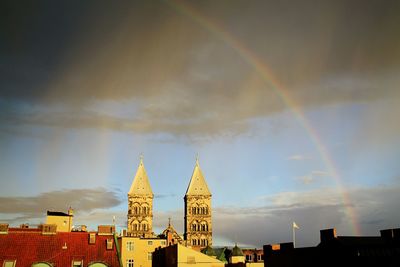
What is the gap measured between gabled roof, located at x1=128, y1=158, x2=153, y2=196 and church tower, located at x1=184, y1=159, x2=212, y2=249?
1453 cm

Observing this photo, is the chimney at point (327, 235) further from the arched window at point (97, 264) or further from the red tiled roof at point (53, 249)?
the arched window at point (97, 264)

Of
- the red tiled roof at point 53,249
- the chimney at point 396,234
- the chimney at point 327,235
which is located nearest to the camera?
the chimney at point 396,234

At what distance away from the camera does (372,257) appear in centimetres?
5572

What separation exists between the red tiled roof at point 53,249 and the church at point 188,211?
9080 cm

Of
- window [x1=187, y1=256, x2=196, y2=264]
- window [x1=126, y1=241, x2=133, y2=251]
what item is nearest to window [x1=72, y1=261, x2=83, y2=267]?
window [x1=126, y1=241, x2=133, y2=251]

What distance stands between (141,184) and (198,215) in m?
24.2

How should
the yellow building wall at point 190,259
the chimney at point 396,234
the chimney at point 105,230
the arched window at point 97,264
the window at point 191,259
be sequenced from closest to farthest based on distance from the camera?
the chimney at point 396,234 < the arched window at point 97,264 < the chimney at point 105,230 < the yellow building wall at point 190,259 < the window at point 191,259

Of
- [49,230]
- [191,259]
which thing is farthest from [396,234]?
[49,230]

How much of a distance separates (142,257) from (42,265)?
81.8 ft

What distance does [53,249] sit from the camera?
70.3 meters

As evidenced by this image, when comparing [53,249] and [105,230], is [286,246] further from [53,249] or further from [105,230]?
[53,249]

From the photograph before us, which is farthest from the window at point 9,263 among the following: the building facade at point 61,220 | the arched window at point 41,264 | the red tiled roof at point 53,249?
the building facade at point 61,220

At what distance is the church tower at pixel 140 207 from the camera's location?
165 m

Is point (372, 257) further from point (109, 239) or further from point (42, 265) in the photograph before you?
point (42, 265)
